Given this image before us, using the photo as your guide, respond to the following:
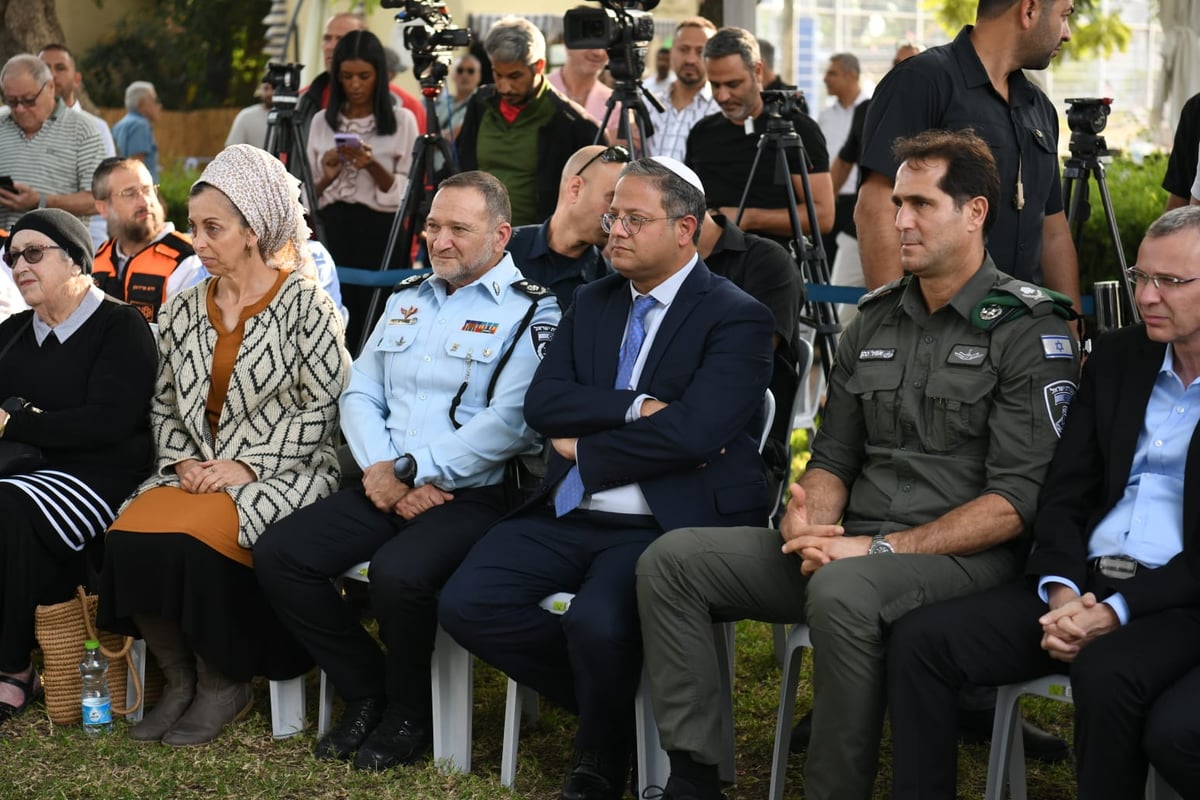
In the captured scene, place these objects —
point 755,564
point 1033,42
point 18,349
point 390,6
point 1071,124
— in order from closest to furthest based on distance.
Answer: point 755,564, point 1033,42, point 18,349, point 1071,124, point 390,6

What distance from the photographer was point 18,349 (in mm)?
4367

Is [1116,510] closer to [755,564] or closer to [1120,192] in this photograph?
[755,564]

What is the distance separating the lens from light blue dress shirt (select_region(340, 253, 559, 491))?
3904mm

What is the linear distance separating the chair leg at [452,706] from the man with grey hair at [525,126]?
273 centimetres

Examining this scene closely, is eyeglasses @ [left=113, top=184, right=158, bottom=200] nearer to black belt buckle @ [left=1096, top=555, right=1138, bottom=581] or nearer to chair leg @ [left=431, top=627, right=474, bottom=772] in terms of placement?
chair leg @ [left=431, top=627, right=474, bottom=772]

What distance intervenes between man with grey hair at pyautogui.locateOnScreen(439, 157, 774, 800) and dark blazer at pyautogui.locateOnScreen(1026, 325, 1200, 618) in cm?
76

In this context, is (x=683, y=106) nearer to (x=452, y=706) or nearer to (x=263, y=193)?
(x=263, y=193)

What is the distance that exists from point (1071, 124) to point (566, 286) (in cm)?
167

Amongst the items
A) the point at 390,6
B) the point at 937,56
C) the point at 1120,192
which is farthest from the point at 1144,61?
the point at 937,56

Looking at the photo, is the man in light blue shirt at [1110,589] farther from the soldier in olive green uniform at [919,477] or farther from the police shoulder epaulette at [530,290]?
the police shoulder epaulette at [530,290]

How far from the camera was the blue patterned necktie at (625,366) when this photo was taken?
3.64m

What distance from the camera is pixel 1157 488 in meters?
2.97

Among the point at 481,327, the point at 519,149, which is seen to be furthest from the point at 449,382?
the point at 519,149

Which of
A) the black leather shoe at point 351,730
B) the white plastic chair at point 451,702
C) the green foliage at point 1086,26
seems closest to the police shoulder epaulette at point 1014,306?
the white plastic chair at point 451,702
